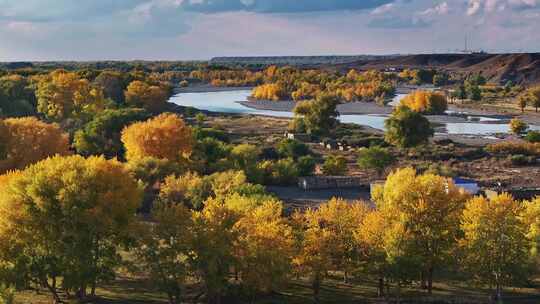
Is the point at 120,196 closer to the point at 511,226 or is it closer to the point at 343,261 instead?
the point at 343,261

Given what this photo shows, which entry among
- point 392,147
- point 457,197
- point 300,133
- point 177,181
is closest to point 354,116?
point 300,133

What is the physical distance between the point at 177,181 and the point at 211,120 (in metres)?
89.0

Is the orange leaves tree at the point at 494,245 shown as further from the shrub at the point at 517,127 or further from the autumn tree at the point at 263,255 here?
the shrub at the point at 517,127

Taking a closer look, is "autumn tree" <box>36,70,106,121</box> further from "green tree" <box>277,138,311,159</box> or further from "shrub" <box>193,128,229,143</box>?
"green tree" <box>277,138,311,159</box>

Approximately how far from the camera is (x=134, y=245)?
1486 inches

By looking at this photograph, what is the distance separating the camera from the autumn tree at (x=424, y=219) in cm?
3919

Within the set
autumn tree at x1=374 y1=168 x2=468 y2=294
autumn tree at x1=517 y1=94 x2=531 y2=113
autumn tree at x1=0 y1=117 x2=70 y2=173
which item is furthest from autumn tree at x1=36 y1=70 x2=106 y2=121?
autumn tree at x1=517 y1=94 x2=531 y2=113

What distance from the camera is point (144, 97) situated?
14688 centimetres

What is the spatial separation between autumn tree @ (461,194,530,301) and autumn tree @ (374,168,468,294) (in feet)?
4.89

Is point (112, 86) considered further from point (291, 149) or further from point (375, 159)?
point (375, 159)

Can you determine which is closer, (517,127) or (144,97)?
(517,127)

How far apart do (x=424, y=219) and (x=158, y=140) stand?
4107 centimetres

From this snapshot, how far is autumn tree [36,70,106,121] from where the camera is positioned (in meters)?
120

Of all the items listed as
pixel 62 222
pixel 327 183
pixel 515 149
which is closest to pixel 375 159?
pixel 327 183
